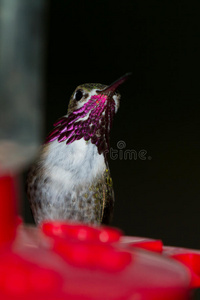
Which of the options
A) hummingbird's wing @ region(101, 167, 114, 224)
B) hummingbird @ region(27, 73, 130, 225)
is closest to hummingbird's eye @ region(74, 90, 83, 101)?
hummingbird @ region(27, 73, 130, 225)

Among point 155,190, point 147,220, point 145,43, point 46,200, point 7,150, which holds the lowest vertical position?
point 147,220

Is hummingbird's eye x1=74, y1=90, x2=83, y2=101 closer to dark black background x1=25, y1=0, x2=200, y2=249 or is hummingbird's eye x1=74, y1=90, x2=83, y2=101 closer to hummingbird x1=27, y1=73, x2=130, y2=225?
hummingbird x1=27, y1=73, x2=130, y2=225

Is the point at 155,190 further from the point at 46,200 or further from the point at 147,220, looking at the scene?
the point at 46,200

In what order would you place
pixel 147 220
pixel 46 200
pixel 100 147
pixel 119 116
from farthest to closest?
pixel 147 220
pixel 119 116
pixel 100 147
pixel 46 200

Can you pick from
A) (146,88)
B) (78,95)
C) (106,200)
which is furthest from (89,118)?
(146,88)

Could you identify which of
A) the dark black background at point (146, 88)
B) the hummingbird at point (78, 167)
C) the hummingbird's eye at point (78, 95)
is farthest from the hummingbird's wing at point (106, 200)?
the dark black background at point (146, 88)

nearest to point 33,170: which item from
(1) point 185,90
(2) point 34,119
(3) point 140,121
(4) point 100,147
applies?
(4) point 100,147

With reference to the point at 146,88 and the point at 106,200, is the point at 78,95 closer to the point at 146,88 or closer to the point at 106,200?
the point at 106,200
